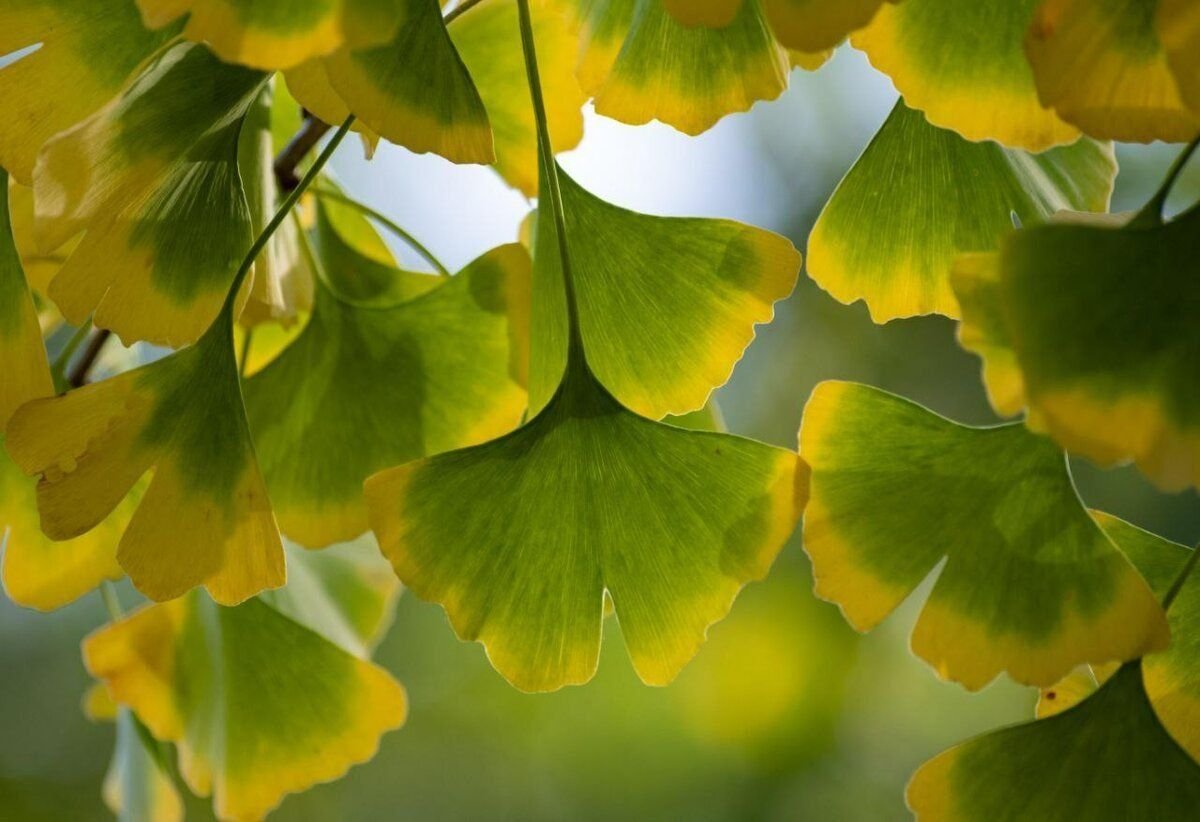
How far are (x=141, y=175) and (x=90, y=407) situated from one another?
9 centimetres

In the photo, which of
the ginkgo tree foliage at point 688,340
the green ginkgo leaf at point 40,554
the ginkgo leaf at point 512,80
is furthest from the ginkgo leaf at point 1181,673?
the green ginkgo leaf at point 40,554

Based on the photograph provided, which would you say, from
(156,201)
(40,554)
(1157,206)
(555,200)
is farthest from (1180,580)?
(40,554)

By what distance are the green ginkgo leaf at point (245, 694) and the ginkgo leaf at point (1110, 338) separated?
388 millimetres

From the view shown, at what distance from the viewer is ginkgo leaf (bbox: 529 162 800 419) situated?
1.47ft

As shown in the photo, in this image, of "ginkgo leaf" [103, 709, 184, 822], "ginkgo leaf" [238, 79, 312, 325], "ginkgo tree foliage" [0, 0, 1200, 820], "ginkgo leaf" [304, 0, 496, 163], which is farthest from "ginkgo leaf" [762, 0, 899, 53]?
"ginkgo leaf" [103, 709, 184, 822]

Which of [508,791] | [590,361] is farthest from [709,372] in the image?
[508,791]

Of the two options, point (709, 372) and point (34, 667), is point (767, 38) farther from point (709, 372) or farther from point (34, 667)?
point (34, 667)

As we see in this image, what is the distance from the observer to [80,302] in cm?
41

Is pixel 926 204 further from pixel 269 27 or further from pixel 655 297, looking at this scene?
pixel 269 27

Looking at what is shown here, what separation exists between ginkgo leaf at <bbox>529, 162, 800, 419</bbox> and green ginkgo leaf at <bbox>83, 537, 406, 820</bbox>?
0.20m

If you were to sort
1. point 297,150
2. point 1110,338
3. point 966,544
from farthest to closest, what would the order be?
point 297,150 < point 966,544 < point 1110,338

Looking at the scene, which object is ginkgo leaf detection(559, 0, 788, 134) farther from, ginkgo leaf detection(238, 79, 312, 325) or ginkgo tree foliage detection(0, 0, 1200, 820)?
ginkgo leaf detection(238, 79, 312, 325)

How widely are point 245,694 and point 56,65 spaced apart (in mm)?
314

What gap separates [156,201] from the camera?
1.36 feet
